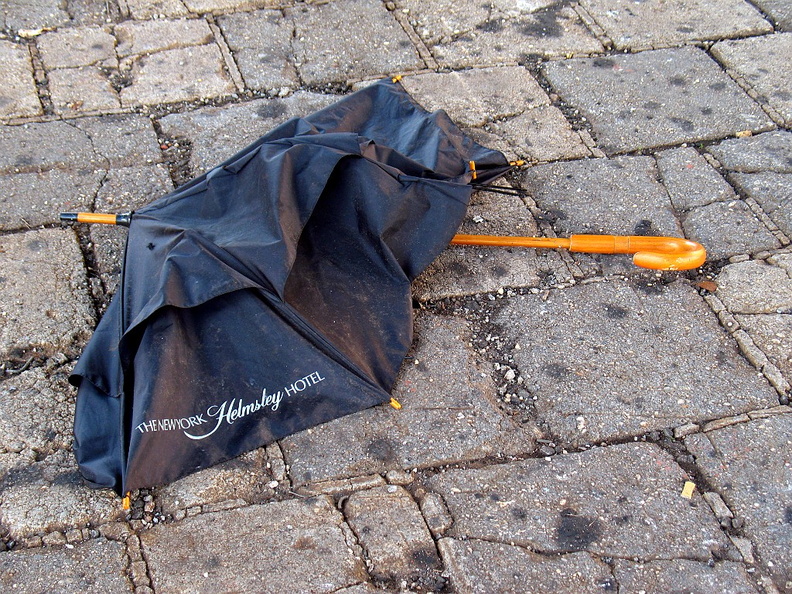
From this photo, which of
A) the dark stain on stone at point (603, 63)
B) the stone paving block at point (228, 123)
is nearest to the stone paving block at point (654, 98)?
the dark stain on stone at point (603, 63)

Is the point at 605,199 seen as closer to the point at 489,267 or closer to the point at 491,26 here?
the point at 489,267

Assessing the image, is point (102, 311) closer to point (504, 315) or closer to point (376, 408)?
point (376, 408)

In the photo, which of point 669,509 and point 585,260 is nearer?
point 669,509

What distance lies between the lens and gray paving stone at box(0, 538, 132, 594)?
8.16ft

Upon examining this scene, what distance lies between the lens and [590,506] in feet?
8.86

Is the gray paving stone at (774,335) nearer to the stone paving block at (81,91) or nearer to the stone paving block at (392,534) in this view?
the stone paving block at (392,534)

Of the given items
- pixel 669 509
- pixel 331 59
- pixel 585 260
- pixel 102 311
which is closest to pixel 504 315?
pixel 585 260

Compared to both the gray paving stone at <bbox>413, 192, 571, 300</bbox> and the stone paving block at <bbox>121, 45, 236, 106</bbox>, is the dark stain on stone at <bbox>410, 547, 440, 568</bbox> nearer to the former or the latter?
the gray paving stone at <bbox>413, 192, 571, 300</bbox>

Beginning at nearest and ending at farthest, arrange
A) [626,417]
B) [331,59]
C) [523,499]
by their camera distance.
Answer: [523,499]
[626,417]
[331,59]

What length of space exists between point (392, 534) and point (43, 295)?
1873mm

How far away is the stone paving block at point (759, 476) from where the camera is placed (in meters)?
2.59

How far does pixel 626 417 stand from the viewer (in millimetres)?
2982

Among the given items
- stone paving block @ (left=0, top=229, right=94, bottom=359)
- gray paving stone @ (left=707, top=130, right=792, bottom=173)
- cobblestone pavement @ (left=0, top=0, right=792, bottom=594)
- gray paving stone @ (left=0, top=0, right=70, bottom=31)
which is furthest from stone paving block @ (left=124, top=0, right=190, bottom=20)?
gray paving stone @ (left=707, top=130, right=792, bottom=173)

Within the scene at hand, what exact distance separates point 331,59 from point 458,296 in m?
2.12
